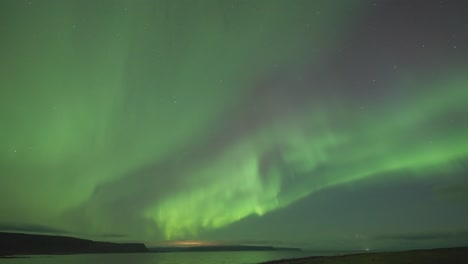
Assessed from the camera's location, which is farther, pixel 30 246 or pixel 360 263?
pixel 30 246

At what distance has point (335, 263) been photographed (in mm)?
42000

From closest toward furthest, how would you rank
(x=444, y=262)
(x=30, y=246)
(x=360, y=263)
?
(x=444, y=262) < (x=360, y=263) < (x=30, y=246)

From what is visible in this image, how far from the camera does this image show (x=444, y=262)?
32.1 meters

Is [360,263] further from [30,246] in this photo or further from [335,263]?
[30,246]

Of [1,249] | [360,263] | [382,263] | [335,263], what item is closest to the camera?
[382,263]

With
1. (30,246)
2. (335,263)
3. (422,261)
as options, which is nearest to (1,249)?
(30,246)

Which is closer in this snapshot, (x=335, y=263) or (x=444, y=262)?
(x=444, y=262)

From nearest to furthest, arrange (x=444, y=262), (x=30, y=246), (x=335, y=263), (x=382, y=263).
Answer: (x=444, y=262) → (x=382, y=263) → (x=335, y=263) → (x=30, y=246)

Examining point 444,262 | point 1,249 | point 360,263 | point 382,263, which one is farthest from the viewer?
Answer: point 1,249

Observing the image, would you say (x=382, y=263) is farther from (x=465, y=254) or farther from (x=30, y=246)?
(x=30, y=246)

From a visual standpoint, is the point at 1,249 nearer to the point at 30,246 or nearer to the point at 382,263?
the point at 30,246

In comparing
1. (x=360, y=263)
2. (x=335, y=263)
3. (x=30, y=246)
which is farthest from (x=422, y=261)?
(x=30, y=246)

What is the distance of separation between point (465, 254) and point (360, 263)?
1145cm

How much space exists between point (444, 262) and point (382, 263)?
587 centimetres
